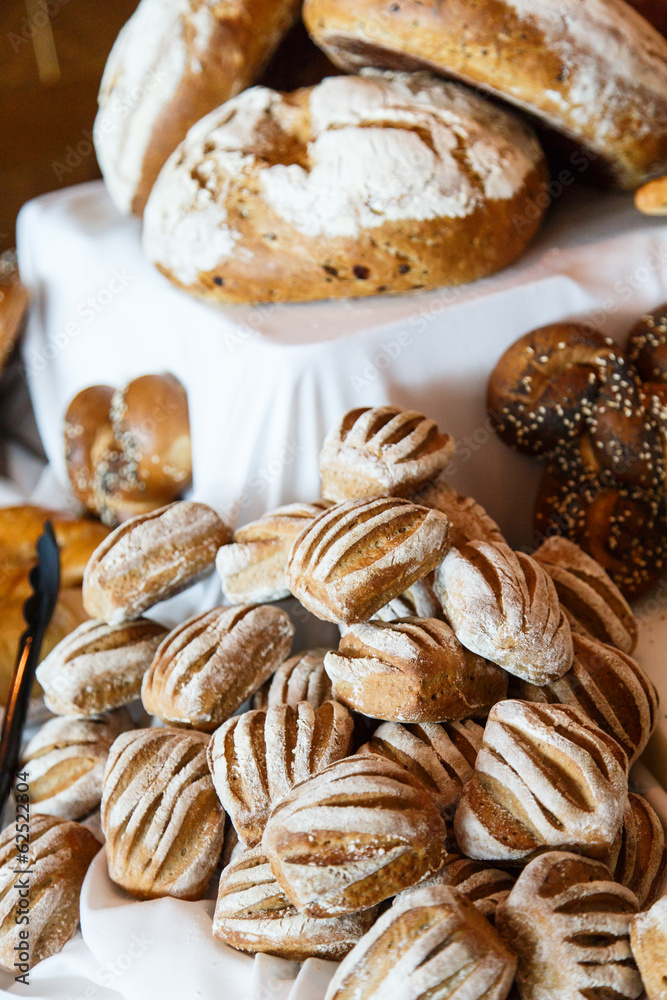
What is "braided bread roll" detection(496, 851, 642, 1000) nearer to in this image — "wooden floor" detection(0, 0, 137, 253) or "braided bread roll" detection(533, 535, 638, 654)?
"braided bread roll" detection(533, 535, 638, 654)

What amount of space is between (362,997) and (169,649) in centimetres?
51

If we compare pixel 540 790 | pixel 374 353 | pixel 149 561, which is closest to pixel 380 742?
pixel 540 790

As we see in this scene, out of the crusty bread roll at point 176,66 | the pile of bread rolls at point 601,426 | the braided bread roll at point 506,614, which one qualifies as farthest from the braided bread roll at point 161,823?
the crusty bread roll at point 176,66

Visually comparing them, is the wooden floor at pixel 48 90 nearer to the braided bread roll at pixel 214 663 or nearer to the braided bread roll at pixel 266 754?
the braided bread roll at pixel 214 663

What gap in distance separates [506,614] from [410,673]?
0.43 ft

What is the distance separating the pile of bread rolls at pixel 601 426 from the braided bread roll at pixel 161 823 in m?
0.75

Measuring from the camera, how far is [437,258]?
1.21 metres

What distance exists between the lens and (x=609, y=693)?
0.92 m

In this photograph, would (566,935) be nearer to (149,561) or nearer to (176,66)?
(149,561)

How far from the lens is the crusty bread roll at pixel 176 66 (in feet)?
4.72

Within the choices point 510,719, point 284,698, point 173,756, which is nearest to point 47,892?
point 173,756

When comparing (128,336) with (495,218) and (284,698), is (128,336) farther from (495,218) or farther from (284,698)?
(284,698)

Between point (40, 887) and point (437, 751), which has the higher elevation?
point (437, 751)

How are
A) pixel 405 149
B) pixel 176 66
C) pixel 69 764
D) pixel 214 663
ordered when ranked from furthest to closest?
pixel 176 66
pixel 405 149
pixel 69 764
pixel 214 663
